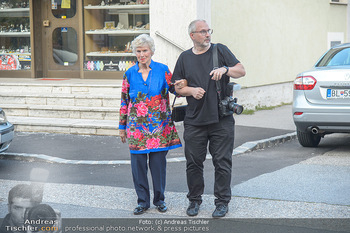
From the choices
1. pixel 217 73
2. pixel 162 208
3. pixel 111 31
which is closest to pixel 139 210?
pixel 162 208

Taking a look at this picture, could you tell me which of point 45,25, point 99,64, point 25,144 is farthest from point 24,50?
point 25,144

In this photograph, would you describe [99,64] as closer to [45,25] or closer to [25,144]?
[45,25]

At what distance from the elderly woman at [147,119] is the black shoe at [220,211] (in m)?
0.54

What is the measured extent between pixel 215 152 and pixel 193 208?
0.58 m

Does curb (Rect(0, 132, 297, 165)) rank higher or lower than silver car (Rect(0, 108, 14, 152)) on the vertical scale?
lower

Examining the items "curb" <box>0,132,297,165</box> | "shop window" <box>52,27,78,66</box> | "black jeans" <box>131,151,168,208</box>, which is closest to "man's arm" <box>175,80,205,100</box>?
"black jeans" <box>131,151,168,208</box>

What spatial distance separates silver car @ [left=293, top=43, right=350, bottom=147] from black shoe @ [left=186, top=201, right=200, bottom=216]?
12.1 ft

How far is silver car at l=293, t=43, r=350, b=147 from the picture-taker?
342 inches

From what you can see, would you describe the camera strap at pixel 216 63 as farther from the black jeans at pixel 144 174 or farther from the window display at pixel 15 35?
the window display at pixel 15 35

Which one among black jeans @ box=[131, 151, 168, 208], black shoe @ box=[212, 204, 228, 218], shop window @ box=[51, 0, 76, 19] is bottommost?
black shoe @ box=[212, 204, 228, 218]

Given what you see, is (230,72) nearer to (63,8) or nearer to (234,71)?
(234,71)

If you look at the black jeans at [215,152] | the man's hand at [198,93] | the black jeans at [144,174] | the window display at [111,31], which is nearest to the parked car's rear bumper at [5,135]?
the black jeans at [144,174]

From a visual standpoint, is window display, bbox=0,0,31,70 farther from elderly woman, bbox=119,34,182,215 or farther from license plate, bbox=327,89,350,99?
elderly woman, bbox=119,34,182,215

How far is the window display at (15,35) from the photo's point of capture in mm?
15273
